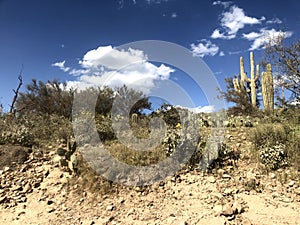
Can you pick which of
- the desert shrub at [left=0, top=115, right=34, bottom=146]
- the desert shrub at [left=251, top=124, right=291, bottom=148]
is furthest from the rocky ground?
the desert shrub at [left=0, top=115, right=34, bottom=146]

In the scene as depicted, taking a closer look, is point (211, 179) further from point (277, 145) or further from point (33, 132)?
point (33, 132)

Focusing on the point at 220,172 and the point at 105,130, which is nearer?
the point at 220,172

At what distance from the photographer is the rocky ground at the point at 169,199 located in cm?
365

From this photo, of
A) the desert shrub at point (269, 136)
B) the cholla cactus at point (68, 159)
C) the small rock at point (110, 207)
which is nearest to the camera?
the small rock at point (110, 207)

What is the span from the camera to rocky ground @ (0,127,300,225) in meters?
3.65

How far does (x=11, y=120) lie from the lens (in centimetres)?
787

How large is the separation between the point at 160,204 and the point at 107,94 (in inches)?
264

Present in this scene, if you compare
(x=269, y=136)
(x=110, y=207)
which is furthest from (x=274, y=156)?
(x=110, y=207)

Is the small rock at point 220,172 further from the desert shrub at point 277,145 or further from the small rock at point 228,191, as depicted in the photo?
the desert shrub at point 277,145

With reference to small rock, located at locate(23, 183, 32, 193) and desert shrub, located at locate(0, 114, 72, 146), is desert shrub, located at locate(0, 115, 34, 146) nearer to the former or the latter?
desert shrub, located at locate(0, 114, 72, 146)

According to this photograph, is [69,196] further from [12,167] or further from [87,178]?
[12,167]

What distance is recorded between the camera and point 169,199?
162 inches

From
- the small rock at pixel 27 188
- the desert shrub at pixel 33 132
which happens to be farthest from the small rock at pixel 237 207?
the desert shrub at pixel 33 132

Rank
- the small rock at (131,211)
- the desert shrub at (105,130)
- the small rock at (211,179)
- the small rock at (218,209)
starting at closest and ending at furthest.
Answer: the small rock at (218,209) < the small rock at (131,211) < the small rock at (211,179) < the desert shrub at (105,130)
